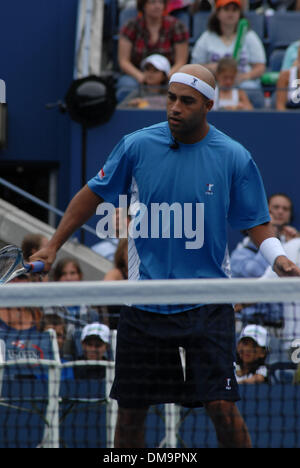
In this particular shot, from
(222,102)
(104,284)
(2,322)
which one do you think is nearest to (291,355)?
(2,322)

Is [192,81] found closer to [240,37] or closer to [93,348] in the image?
[93,348]

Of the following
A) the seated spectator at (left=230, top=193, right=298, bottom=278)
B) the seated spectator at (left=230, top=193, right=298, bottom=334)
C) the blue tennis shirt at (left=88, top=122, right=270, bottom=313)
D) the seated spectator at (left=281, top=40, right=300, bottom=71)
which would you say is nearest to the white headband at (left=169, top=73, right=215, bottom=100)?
the blue tennis shirt at (left=88, top=122, right=270, bottom=313)

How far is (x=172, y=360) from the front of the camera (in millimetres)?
4348

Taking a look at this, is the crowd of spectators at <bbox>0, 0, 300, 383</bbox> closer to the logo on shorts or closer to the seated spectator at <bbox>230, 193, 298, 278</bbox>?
the seated spectator at <bbox>230, 193, 298, 278</bbox>

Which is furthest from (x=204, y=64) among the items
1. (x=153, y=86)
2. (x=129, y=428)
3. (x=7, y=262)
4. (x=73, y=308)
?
(x=129, y=428)

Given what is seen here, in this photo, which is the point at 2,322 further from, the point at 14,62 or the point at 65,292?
the point at 14,62

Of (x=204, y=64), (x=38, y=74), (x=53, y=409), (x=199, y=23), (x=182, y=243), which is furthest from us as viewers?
(x=38, y=74)

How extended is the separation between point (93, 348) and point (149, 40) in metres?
4.26

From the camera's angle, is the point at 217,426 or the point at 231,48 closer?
the point at 217,426

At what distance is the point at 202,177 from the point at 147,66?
→ 5.13 metres

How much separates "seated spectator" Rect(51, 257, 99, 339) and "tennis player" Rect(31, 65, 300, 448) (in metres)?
2.53

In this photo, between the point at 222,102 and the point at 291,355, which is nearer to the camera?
the point at 291,355

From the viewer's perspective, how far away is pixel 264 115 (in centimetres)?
952
